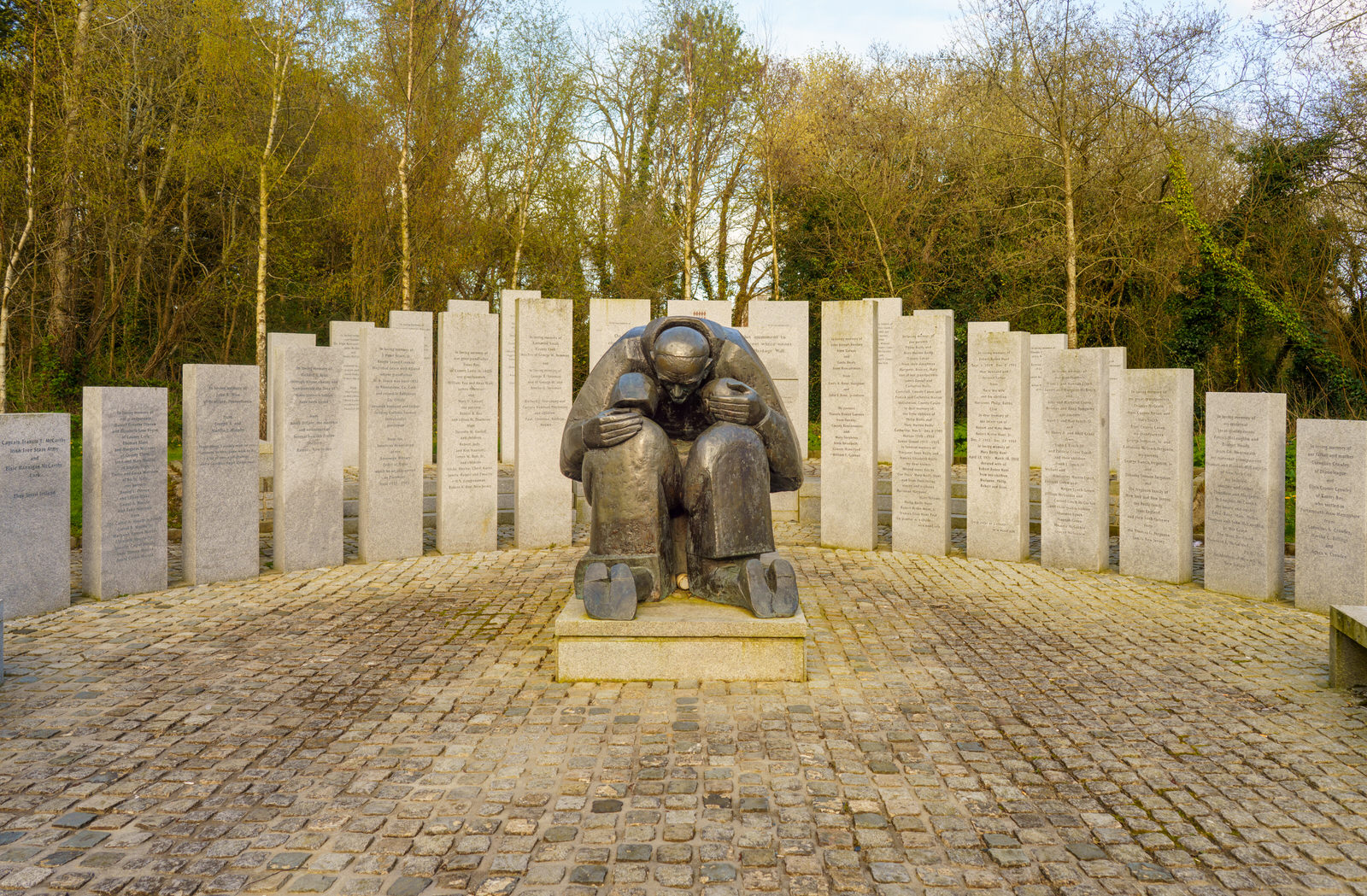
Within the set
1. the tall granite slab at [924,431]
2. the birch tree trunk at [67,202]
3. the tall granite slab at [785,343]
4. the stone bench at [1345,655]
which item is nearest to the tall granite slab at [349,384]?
the birch tree trunk at [67,202]

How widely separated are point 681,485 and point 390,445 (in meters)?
4.01

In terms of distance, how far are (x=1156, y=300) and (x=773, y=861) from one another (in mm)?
18217

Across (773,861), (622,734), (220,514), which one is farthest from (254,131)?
(773,861)

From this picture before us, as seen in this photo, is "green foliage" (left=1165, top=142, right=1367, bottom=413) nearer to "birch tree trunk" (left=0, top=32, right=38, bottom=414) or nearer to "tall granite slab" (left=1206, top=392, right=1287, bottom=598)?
"tall granite slab" (left=1206, top=392, right=1287, bottom=598)

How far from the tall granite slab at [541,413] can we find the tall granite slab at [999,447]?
384cm

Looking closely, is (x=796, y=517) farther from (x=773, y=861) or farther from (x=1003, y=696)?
(x=773, y=861)

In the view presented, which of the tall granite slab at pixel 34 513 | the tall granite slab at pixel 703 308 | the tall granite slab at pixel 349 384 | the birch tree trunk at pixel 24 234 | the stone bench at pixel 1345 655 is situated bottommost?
the stone bench at pixel 1345 655

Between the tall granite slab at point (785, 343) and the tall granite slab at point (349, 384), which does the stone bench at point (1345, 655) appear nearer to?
the tall granite slab at point (785, 343)

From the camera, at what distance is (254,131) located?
56.4 ft

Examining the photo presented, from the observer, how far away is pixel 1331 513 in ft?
20.6

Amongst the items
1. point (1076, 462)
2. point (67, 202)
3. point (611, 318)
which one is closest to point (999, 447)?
point (1076, 462)

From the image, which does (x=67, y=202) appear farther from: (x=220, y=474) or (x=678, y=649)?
(x=678, y=649)

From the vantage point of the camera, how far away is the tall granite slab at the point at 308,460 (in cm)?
754

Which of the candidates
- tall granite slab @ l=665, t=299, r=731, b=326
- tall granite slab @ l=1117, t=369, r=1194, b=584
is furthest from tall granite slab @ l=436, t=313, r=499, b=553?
tall granite slab @ l=1117, t=369, r=1194, b=584
